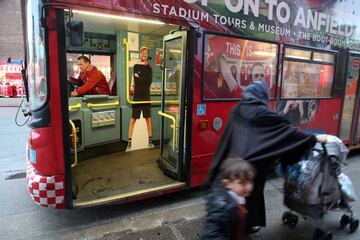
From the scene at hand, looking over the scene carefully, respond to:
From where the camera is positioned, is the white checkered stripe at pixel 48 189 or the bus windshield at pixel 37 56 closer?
the bus windshield at pixel 37 56

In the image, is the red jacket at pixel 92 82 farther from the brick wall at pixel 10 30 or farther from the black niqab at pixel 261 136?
the brick wall at pixel 10 30

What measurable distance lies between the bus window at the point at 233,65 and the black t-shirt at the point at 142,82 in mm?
2339

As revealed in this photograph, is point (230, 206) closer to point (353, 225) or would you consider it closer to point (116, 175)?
point (353, 225)

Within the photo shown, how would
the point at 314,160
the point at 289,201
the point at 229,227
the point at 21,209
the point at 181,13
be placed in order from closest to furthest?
the point at 229,227
the point at 314,160
the point at 289,201
the point at 181,13
the point at 21,209

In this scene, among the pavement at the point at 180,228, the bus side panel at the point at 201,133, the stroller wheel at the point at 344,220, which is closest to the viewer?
the pavement at the point at 180,228

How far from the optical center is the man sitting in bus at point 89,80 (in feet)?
16.0

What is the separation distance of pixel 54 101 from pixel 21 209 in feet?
5.53

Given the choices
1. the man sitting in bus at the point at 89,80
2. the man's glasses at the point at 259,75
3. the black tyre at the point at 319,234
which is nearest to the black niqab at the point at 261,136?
the black tyre at the point at 319,234

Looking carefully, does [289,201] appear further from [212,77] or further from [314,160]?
[212,77]

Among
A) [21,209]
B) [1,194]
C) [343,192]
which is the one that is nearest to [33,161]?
[21,209]

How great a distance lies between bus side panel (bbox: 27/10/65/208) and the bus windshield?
0.12 m

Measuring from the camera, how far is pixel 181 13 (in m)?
3.27

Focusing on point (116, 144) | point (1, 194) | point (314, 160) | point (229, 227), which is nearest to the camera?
point (229, 227)

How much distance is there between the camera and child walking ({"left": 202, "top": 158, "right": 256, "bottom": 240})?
5.98 ft
